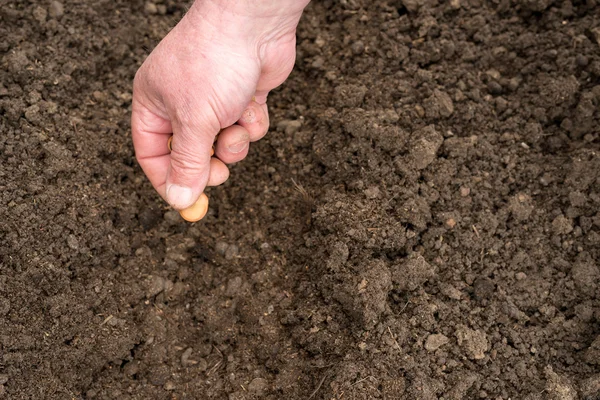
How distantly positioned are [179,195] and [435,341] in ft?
3.60

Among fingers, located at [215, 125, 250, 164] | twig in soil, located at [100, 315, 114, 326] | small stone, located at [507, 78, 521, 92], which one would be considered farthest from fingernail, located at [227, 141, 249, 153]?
small stone, located at [507, 78, 521, 92]

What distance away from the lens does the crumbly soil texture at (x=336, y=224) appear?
2.32 meters

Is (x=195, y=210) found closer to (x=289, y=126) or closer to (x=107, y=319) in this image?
(x=107, y=319)

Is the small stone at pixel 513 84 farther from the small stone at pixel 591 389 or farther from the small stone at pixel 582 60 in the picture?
the small stone at pixel 591 389

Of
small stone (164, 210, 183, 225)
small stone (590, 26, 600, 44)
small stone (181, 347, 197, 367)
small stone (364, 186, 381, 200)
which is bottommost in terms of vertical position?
small stone (181, 347, 197, 367)

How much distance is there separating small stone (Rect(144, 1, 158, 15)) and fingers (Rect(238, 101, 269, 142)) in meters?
1.06

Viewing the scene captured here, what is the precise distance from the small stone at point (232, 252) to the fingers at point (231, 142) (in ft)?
1.45

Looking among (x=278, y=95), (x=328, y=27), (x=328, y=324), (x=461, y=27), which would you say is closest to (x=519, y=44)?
(x=461, y=27)

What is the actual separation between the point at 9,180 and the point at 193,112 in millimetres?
897

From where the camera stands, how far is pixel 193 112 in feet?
6.82

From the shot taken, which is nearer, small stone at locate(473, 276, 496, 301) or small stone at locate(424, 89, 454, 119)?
small stone at locate(473, 276, 496, 301)

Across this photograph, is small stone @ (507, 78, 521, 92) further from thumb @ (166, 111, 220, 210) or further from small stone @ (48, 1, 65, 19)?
small stone @ (48, 1, 65, 19)

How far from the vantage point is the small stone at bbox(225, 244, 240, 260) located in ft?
8.69

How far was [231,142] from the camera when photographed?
2352 millimetres
